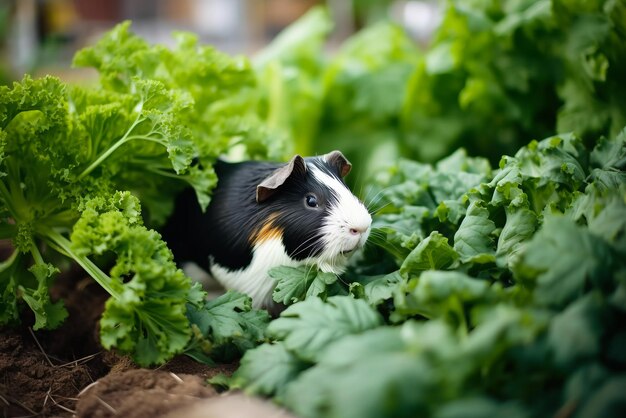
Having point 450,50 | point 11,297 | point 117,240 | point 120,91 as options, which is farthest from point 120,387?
point 450,50

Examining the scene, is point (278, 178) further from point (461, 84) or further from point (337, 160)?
point (461, 84)

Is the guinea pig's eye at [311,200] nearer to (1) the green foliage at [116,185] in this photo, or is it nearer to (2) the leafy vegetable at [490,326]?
(2) the leafy vegetable at [490,326]

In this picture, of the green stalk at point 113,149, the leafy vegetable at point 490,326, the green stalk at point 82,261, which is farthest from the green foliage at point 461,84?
the green stalk at point 82,261

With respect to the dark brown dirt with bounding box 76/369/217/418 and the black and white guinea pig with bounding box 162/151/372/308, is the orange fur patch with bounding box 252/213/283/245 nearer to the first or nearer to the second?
the black and white guinea pig with bounding box 162/151/372/308

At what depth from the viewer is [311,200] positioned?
2.32 m

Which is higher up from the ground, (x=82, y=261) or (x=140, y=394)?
(x=82, y=261)

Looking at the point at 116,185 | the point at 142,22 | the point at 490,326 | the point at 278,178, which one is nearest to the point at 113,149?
the point at 116,185

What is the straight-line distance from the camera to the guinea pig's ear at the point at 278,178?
228 centimetres

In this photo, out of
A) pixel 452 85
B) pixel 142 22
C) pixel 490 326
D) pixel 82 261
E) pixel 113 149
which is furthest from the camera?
pixel 142 22

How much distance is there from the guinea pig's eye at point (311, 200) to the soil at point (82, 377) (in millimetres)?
717

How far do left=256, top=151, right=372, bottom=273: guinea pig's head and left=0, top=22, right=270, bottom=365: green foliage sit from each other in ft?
1.06

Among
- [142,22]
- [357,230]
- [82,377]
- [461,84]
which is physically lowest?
[82,377]

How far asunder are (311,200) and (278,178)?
0.16 metres

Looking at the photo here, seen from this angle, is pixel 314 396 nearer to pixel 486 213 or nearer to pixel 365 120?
pixel 486 213
